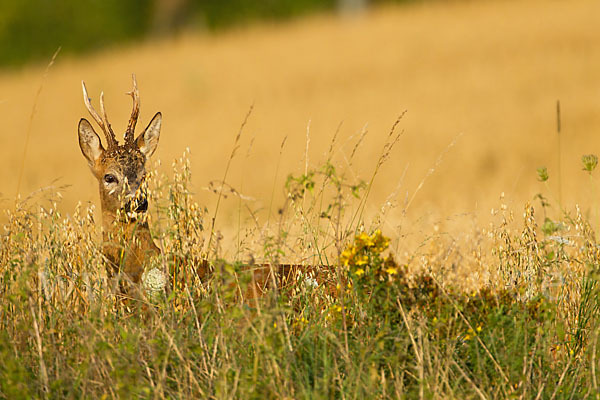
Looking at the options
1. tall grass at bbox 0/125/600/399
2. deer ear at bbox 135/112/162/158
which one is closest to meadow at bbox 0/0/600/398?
tall grass at bbox 0/125/600/399

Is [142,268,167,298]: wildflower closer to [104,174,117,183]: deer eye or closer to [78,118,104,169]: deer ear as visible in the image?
[104,174,117,183]: deer eye

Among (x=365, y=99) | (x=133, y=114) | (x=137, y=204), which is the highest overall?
(x=365, y=99)

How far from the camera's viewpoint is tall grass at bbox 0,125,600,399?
3467mm

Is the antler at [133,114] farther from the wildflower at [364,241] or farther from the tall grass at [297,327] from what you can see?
the wildflower at [364,241]

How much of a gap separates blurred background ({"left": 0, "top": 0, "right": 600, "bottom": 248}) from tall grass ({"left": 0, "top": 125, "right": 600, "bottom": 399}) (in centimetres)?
331

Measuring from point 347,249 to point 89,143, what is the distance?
6.28ft

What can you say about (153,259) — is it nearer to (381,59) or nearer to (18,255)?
(18,255)

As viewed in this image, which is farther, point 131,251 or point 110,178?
point 110,178

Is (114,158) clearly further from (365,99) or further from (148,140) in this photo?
(365,99)

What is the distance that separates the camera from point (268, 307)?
3496 millimetres

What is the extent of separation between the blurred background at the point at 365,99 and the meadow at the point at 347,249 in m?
0.09

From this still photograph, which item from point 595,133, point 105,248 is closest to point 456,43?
point 595,133

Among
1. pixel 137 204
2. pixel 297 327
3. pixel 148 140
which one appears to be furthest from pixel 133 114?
pixel 297 327

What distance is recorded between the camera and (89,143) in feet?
16.2
